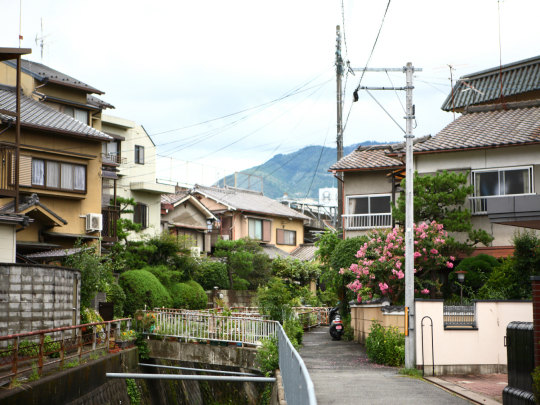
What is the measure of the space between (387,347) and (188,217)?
28.3m

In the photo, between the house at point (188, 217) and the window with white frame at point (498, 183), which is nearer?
the window with white frame at point (498, 183)

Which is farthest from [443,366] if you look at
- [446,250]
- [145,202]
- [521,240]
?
[145,202]

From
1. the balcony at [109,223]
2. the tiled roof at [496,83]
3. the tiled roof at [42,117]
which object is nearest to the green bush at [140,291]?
the balcony at [109,223]

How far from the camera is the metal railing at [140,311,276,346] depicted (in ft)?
63.4

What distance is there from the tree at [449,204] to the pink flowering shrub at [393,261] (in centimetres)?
56

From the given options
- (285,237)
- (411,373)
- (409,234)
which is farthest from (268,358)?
(285,237)

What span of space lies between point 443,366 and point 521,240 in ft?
18.2

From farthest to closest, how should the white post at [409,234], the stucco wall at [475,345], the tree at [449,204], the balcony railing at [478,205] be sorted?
1. the balcony railing at [478,205]
2. the tree at [449,204]
3. the white post at [409,234]
4. the stucco wall at [475,345]

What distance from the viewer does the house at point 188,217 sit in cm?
4109

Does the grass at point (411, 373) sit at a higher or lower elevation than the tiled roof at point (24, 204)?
lower

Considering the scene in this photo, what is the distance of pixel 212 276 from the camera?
37.0 meters

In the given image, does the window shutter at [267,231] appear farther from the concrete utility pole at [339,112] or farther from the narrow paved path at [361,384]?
the narrow paved path at [361,384]

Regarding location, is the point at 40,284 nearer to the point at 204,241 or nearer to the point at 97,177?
the point at 97,177

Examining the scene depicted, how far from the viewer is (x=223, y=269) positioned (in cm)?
3781
